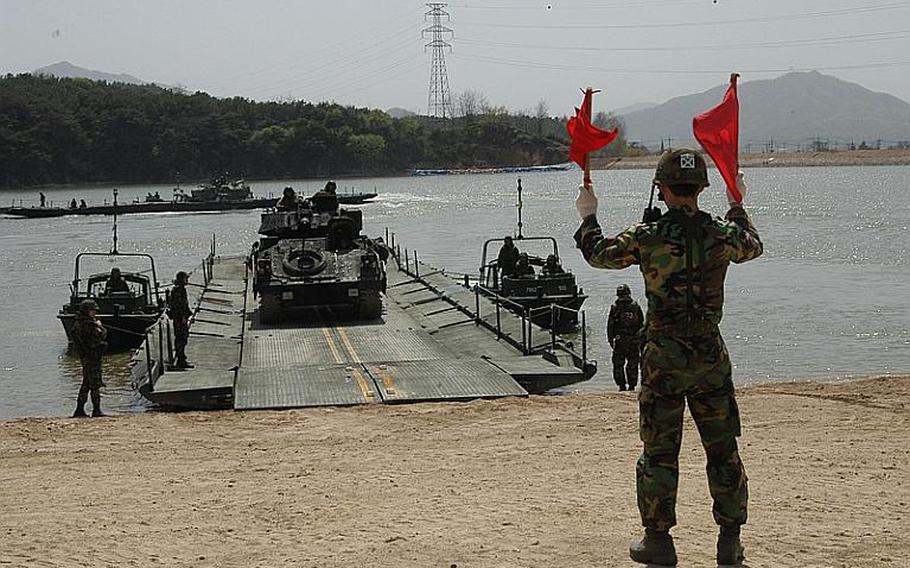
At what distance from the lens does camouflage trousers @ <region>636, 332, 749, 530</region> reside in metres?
5.73

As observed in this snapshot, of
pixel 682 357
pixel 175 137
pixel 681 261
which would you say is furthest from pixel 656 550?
pixel 175 137

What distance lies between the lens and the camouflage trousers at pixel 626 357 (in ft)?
51.1

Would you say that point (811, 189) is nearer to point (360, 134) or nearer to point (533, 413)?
point (360, 134)

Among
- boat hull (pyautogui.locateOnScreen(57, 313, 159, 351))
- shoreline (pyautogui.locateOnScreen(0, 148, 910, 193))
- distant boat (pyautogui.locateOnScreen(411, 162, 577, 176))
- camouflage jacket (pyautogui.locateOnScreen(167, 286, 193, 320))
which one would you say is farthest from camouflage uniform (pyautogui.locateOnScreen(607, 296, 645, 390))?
distant boat (pyautogui.locateOnScreen(411, 162, 577, 176))

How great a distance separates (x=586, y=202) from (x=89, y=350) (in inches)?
347

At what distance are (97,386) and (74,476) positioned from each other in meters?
4.95

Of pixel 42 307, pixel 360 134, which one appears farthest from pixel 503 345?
pixel 360 134

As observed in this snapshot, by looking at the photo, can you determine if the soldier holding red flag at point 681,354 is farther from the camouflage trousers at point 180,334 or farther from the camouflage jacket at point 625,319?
the camouflage trousers at point 180,334

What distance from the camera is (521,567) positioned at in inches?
234

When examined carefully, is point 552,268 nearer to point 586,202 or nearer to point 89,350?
point 89,350

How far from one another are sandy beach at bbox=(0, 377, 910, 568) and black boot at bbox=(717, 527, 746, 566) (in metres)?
0.12

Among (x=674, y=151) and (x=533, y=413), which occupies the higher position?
(x=674, y=151)

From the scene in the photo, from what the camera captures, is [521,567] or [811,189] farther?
[811,189]

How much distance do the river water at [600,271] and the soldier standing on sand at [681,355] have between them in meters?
12.4
